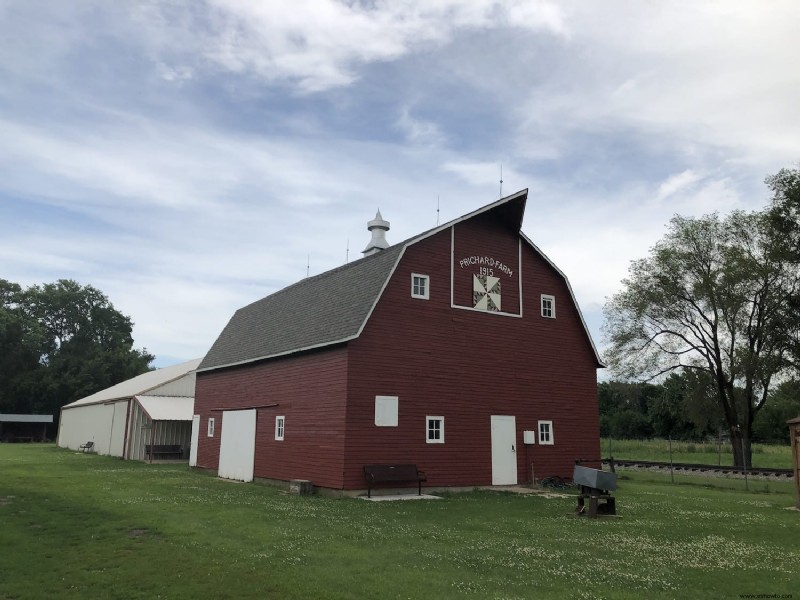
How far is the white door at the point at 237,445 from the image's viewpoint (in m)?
22.8

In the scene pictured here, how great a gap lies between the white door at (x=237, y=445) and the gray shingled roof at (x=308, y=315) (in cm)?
208

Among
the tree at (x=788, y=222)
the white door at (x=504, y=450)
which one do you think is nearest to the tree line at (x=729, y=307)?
the tree at (x=788, y=222)

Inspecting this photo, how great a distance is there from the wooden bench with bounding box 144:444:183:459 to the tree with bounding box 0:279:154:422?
127ft

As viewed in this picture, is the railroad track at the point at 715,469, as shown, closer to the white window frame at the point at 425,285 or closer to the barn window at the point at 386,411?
the barn window at the point at 386,411

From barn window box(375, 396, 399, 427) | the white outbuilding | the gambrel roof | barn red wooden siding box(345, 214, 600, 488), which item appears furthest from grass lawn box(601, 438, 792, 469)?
the white outbuilding

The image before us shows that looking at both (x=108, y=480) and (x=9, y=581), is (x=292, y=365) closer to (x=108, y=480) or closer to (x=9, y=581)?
(x=108, y=480)

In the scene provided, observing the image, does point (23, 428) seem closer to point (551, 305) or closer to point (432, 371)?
point (432, 371)

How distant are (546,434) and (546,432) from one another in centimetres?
7

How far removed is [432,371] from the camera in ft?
64.5

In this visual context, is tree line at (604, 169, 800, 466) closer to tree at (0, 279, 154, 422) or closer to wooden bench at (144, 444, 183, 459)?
wooden bench at (144, 444, 183, 459)

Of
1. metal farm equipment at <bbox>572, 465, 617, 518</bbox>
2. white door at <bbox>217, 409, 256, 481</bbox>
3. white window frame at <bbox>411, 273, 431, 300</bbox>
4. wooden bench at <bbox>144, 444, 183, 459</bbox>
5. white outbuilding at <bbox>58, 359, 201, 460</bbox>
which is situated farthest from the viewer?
white outbuilding at <bbox>58, 359, 201, 460</bbox>

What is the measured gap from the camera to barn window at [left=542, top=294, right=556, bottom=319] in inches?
890

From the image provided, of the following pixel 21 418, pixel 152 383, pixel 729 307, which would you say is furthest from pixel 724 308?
pixel 21 418

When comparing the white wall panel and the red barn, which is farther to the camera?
the white wall panel
